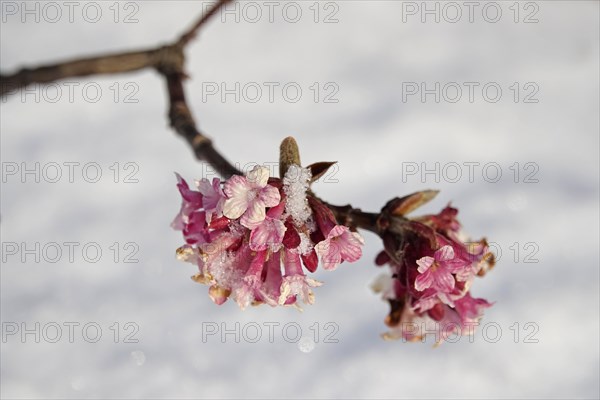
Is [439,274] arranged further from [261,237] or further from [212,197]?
[212,197]

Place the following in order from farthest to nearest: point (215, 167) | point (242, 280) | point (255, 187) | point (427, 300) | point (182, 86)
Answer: point (182, 86) < point (215, 167) < point (427, 300) < point (242, 280) < point (255, 187)

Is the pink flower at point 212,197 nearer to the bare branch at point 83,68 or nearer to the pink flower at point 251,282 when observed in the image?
the pink flower at point 251,282

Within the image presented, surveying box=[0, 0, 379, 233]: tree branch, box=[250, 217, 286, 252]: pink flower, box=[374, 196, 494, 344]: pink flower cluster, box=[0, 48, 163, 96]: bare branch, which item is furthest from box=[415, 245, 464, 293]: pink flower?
box=[0, 48, 163, 96]: bare branch

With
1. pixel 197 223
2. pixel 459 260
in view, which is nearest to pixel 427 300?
pixel 459 260

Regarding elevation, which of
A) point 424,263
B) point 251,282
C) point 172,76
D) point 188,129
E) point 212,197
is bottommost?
point 251,282

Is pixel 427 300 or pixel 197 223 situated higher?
pixel 197 223

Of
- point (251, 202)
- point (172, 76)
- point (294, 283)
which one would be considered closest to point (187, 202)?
point (251, 202)

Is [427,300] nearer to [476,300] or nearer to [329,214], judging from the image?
[476,300]
